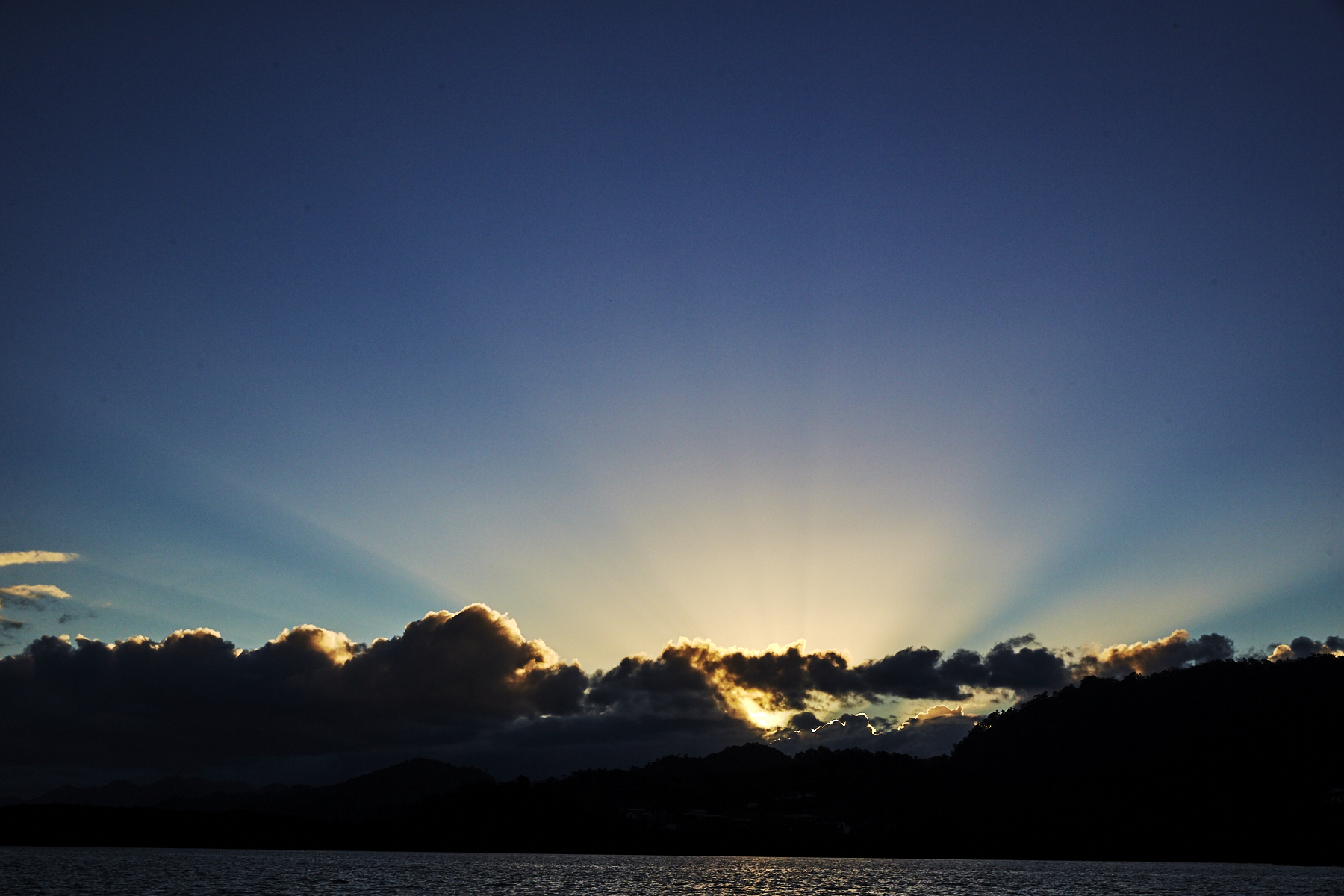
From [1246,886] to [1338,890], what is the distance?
58.1 feet

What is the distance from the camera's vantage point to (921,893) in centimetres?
16000

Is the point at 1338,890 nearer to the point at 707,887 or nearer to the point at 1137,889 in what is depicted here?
the point at 1137,889

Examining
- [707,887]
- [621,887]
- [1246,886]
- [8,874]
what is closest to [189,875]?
[8,874]

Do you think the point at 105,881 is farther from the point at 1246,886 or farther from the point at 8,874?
the point at 1246,886

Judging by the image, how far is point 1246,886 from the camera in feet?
582

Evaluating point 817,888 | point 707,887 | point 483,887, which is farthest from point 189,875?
point 817,888

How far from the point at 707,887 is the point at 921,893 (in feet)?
139

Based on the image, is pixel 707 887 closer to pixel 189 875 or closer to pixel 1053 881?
pixel 1053 881

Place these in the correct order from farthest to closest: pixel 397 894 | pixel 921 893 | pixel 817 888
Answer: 1. pixel 817 888
2. pixel 921 893
3. pixel 397 894

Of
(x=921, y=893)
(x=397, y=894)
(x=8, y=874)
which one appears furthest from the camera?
(x=8, y=874)

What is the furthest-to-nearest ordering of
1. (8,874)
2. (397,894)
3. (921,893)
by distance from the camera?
(8,874), (921,893), (397,894)

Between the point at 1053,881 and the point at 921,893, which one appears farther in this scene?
the point at 1053,881

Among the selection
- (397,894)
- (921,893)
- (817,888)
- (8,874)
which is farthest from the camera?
(8,874)

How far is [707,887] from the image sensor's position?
6949 inches
